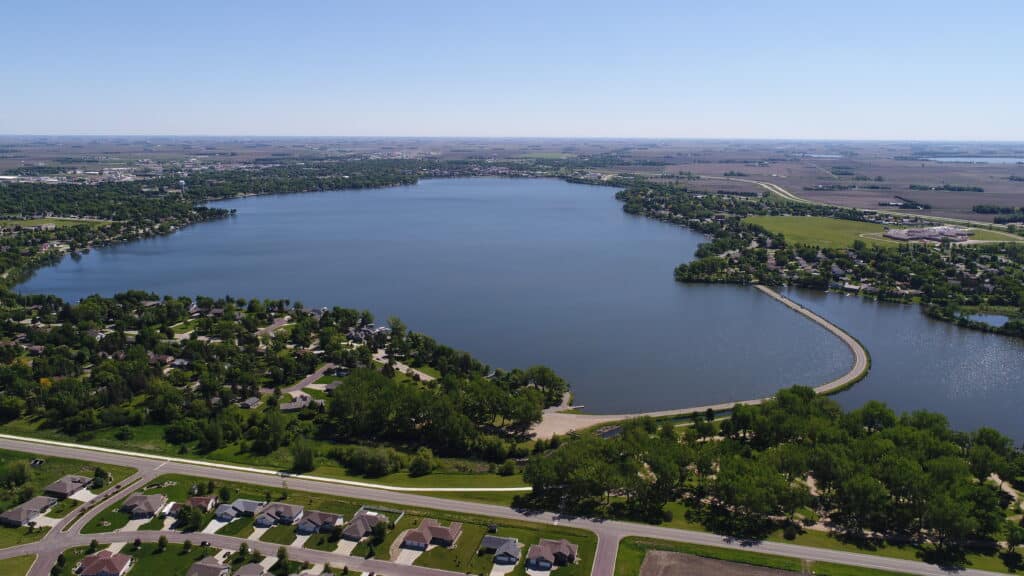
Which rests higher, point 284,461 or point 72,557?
point 72,557

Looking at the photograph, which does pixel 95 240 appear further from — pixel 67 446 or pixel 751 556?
pixel 751 556

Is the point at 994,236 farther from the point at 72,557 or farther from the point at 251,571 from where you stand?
the point at 72,557

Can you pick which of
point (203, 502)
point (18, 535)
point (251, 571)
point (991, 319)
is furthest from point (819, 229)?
point (18, 535)

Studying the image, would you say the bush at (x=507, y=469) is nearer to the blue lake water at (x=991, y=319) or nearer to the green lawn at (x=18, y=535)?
the green lawn at (x=18, y=535)

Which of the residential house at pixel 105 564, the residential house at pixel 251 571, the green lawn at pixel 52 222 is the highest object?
the green lawn at pixel 52 222

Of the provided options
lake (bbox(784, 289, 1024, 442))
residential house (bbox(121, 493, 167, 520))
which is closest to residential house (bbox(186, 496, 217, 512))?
residential house (bbox(121, 493, 167, 520))

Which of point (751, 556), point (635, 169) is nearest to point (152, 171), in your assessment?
point (635, 169)

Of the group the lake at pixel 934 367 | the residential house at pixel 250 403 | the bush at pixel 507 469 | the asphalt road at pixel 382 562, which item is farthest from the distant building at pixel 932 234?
the residential house at pixel 250 403
